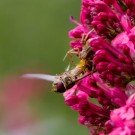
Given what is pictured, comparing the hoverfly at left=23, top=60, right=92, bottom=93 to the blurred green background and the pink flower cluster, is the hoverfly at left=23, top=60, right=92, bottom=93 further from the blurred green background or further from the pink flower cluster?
the blurred green background

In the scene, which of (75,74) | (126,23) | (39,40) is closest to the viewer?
(126,23)

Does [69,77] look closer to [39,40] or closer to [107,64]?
[107,64]

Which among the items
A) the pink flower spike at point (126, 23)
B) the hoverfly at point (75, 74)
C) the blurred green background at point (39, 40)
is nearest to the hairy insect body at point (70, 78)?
the hoverfly at point (75, 74)

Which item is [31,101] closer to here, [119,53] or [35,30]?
[35,30]

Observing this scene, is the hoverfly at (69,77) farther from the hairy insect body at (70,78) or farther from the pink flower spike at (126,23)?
the pink flower spike at (126,23)

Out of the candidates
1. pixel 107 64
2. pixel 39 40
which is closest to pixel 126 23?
pixel 107 64

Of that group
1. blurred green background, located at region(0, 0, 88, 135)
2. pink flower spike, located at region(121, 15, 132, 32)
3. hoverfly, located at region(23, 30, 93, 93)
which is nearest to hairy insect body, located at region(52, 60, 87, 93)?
hoverfly, located at region(23, 30, 93, 93)
